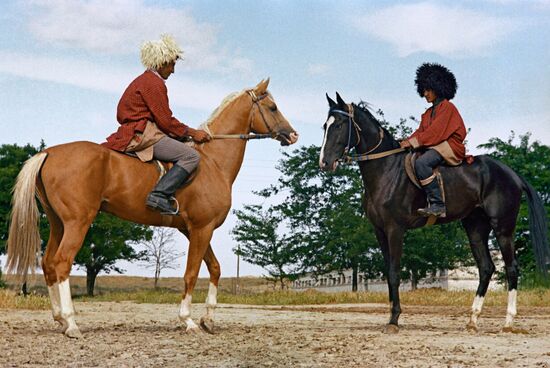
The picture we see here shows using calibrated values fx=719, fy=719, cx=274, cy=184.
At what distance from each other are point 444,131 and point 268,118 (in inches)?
107

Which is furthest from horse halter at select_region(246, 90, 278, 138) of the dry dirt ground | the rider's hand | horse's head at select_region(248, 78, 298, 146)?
the dry dirt ground

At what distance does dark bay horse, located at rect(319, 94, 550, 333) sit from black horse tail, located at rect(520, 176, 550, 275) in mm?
402

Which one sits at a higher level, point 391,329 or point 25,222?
point 25,222

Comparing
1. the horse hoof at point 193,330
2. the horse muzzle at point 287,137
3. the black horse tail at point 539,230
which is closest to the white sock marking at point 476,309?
the black horse tail at point 539,230

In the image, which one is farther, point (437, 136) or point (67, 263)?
point (437, 136)

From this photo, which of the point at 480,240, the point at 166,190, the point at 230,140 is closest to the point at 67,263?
the point at 166,190

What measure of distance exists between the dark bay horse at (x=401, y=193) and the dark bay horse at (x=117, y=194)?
83 centimetres

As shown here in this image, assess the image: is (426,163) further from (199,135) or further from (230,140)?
(199,135)

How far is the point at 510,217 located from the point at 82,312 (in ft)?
28.9

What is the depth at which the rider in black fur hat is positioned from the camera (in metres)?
10.8

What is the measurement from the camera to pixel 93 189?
9.47m

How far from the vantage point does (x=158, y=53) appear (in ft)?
33.3

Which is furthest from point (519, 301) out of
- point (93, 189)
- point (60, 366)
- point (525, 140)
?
point (525, 140)

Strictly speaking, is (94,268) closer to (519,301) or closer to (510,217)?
(519,301)
